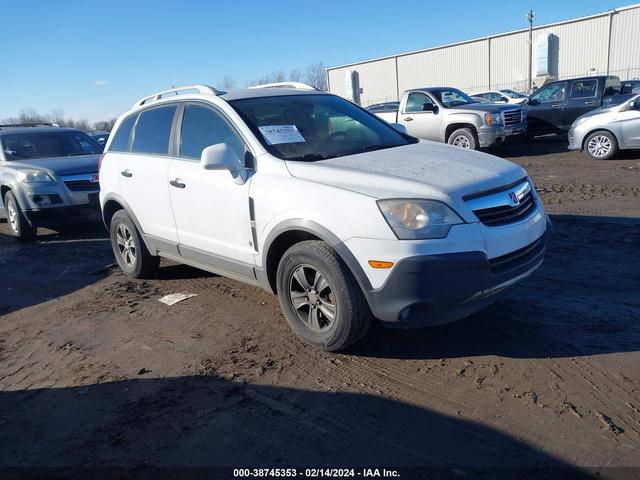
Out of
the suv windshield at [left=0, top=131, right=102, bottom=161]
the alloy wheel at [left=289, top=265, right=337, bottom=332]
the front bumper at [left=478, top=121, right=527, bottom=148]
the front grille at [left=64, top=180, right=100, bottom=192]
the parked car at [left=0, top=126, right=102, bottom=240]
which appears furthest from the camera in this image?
the front bumper at [left=478, top=121, right=527, bottom=148]

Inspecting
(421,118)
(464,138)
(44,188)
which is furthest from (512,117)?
(44,188)

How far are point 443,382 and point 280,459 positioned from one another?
1.17 metres

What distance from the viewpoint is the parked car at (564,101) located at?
47.9ft

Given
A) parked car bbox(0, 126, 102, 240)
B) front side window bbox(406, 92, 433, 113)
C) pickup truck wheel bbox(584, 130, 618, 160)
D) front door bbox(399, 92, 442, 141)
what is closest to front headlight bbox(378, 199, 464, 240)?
parked car bbox(0, 126, 102, 240)

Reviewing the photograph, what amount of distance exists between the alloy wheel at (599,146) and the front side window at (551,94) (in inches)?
149

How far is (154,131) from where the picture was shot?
527 cm

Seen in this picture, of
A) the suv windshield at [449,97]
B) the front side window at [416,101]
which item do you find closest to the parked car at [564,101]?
the suv windshield at [449,97]

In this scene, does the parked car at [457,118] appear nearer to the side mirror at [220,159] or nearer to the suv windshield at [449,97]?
the suv windshield at [449,97]

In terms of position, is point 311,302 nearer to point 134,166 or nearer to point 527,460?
point 527,460

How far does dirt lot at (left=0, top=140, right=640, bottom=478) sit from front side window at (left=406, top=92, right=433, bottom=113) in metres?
9.21

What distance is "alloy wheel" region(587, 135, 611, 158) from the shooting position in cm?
1143

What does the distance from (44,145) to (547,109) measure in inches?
501

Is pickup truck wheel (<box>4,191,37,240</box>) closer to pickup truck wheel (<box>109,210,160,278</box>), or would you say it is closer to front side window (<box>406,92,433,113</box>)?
pickup truck wheel (<box>109,210,160,278</box>)

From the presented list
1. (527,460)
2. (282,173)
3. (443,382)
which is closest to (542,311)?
(443,382)
